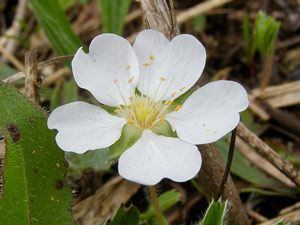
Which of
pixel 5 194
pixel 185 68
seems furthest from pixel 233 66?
pixel 5 194

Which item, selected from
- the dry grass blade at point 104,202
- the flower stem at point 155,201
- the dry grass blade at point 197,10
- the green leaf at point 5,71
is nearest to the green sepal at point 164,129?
the flower stem at point 155,201

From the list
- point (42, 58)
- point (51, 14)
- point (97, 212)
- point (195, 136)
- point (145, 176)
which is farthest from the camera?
point (42, 58)

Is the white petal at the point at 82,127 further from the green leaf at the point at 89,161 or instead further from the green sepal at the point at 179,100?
the green leaf at the point at 89,161

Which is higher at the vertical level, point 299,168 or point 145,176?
point 145,176

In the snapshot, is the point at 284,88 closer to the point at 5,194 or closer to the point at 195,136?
the point at 195,136

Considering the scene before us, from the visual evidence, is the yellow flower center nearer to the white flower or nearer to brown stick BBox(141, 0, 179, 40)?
the white flower

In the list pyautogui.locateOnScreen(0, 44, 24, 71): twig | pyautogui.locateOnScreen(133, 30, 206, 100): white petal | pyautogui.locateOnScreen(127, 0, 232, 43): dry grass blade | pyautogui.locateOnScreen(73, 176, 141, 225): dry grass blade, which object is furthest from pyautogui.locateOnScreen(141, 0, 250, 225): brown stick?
pyautogui.locateOnScreen(0, 44, 24, 71): twig
